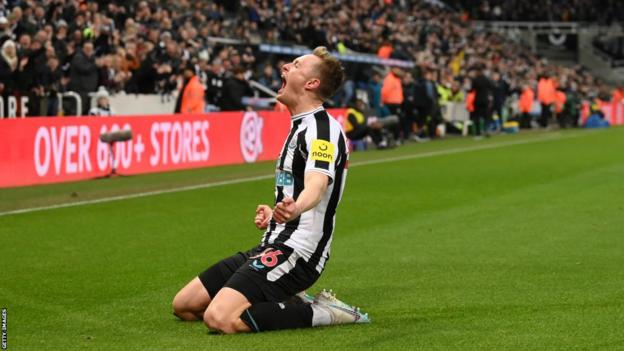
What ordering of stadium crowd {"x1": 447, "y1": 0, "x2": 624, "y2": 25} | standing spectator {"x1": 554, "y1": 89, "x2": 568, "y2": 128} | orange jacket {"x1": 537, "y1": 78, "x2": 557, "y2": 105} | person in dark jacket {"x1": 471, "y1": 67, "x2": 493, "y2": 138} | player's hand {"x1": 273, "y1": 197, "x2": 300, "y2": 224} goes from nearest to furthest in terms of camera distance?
player's hand {"x1": 273, "y1": 197, "x2": 300, "y2": 224} → person in dark jacket {"x1": 471, "y1": 67, "x2": 493, "y2": 138} → orange jacket {"x1": 537, "y1": 78, "x2": 557, "y2": 105} → standing spectator {"x1": 554, "y1": 89, "x2": 568, "y2": 128} → stadium crowd {"x1": 447, "y1": 0, "x2": 624, "y2": 25}

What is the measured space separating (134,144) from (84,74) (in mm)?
2596

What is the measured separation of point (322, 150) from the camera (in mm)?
7449

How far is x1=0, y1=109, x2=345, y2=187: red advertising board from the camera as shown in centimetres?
1900

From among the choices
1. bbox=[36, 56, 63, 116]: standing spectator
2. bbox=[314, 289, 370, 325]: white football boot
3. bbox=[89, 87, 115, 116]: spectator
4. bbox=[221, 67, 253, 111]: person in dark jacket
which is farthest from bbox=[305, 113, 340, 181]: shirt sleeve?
bbox=[221, 67, 253, 111]: person in dark jacket

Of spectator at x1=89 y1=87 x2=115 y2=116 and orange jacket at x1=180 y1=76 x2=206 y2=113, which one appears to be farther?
orange jacket at x1=180 y1=76 x2=206 y2=113

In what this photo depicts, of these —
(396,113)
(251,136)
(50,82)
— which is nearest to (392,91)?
(396,113)

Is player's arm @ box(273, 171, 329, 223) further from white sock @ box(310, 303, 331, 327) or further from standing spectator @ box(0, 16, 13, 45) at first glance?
standing spectator @ box(0, 16, 13, 45)

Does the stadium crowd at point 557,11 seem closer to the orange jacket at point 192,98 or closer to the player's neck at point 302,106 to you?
the orange jacket at point 192,98

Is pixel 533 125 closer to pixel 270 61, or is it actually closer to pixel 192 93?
pixel 270 61

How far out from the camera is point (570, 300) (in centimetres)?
878

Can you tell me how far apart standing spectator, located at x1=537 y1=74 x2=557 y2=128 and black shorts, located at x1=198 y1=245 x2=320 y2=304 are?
40741 millimetres

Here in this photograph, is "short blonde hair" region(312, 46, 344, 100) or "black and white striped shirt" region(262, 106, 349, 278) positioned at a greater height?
"short blonde hair" region(312, 46, 344, 100)

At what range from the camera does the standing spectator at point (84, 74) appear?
77.2ft

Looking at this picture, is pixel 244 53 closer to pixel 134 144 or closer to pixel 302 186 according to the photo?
pixel 134 144
